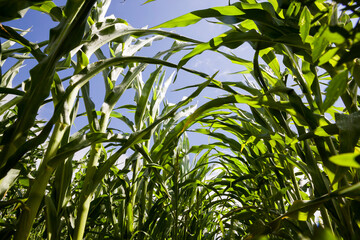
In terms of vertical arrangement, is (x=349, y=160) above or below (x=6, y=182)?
below

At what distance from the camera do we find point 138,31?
652 millimetres

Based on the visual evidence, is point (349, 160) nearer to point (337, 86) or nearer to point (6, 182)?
point (337, 86)

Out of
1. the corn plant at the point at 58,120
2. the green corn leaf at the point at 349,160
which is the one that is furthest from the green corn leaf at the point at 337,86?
the corn plant at the point at 58,120

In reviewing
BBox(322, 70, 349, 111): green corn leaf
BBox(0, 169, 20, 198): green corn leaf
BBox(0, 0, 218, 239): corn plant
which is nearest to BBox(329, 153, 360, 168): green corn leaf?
BBox(322, 70, 349, 111): green corn leaf

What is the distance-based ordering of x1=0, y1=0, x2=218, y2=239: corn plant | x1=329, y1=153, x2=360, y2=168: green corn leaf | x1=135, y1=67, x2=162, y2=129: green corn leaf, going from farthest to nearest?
x1=135, y1=67, x2=162, y2=129: green corn leaf, x1=0, y1=0, x2=218, y2=239: corn plant, x1=329, y1=153, x2=360, y2=168: green corn leaf

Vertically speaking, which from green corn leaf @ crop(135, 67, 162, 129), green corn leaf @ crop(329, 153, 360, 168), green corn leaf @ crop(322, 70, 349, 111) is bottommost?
green corn leaf @ crop(329, 153, 360, 168)

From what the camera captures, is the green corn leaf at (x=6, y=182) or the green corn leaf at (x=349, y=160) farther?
the green corn leaf at (x=6, y=182)

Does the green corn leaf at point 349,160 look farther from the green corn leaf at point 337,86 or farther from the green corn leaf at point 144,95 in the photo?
the green corn leaf at point 144,95

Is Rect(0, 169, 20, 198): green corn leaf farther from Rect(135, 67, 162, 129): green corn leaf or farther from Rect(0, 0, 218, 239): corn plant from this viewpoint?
Rect(135, 67, 162, 129): green corn leaf

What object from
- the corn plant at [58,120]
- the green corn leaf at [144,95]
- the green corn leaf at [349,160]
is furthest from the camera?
the green corn leaf at [144,95]

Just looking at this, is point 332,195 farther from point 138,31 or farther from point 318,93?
point 138,31

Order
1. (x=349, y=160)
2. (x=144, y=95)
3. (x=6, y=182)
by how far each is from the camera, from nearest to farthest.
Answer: (x=349, y=160)
(x=6, y=182)
(x=144, y=95)

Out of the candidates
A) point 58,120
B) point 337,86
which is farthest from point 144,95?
point 337,86

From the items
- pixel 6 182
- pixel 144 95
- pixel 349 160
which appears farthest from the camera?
pixel 144 95
